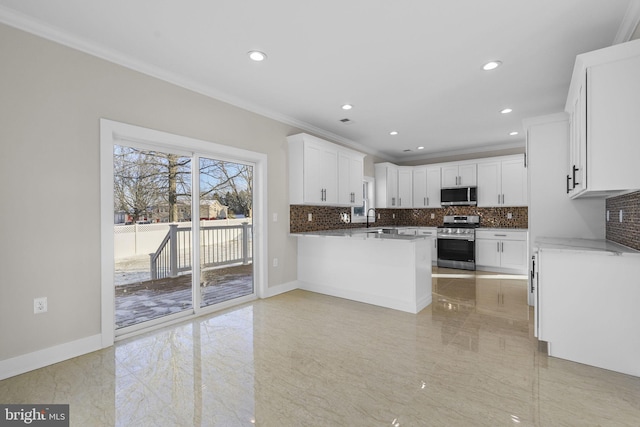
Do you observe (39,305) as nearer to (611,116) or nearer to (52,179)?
(52,179)

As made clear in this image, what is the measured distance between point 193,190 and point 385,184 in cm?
447

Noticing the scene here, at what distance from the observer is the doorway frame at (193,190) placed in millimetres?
2771

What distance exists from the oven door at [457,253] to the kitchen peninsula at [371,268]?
2593 mm

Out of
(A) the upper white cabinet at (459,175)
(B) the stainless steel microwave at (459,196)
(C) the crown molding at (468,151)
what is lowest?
(B) the stainless steel microwave at (459,196)

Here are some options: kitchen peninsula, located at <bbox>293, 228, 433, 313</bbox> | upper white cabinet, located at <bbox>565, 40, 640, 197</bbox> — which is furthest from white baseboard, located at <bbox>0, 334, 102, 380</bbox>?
upper white cabinet, located at <bbox>565, 40, 640, 197</bbox>

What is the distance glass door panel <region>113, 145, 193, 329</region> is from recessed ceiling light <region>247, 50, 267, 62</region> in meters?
1.41

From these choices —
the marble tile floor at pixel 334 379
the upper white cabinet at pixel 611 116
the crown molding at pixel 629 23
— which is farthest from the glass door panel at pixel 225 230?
the crown molding at pixel 629 23

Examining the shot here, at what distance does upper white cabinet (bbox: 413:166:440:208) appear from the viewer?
7005 millimetres

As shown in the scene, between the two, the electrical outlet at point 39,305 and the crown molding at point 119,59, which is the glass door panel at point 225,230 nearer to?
the crown molding at point 119,59

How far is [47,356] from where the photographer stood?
2.46 metres

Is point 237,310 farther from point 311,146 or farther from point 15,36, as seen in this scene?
point 15,36

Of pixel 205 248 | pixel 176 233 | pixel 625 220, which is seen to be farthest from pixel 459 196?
pixel 176 233

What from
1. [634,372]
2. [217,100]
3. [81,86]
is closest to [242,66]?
[217,100]

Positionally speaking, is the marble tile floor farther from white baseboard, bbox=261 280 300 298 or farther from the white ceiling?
the white ceiling
